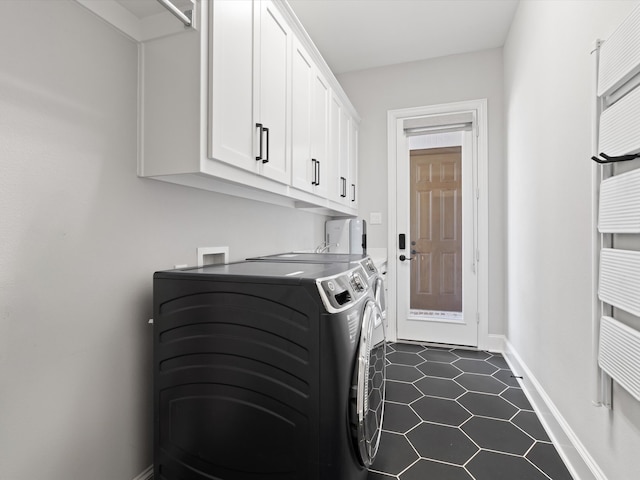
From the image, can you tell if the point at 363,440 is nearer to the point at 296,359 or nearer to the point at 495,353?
the point at 296,359

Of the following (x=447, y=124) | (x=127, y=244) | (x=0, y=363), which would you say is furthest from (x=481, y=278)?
(x=0, y=363)

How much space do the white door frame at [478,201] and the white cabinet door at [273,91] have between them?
71.6 inches

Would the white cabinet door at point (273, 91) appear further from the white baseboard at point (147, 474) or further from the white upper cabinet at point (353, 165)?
the white upper cabinet at point (353, 165)

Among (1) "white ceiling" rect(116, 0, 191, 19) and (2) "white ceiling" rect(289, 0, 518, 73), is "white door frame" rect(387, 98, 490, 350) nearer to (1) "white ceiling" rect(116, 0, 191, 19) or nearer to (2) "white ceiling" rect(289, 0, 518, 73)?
(2) "white ceiling" rect(289, 0, 518, 73)

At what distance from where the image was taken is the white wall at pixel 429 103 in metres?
3.11

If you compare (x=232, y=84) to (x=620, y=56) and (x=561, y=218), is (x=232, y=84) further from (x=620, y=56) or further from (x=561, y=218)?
(x=561, y=218)

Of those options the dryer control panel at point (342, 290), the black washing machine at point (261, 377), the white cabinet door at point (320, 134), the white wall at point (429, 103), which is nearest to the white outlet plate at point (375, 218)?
the white wall at point (429, 103)

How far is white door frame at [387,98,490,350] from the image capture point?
10.3 ft

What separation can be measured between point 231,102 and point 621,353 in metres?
1.57

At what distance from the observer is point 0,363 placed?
0.88 meters

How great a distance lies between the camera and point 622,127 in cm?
104

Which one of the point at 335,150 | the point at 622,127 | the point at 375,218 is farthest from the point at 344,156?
the point at 622,127

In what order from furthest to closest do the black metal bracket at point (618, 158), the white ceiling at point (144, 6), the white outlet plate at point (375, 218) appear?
the white outlet plate at point (375, 218) → the white ceiling at point (144, 6) → the black metal bracket at point (618, 158)

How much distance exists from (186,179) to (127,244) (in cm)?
34
